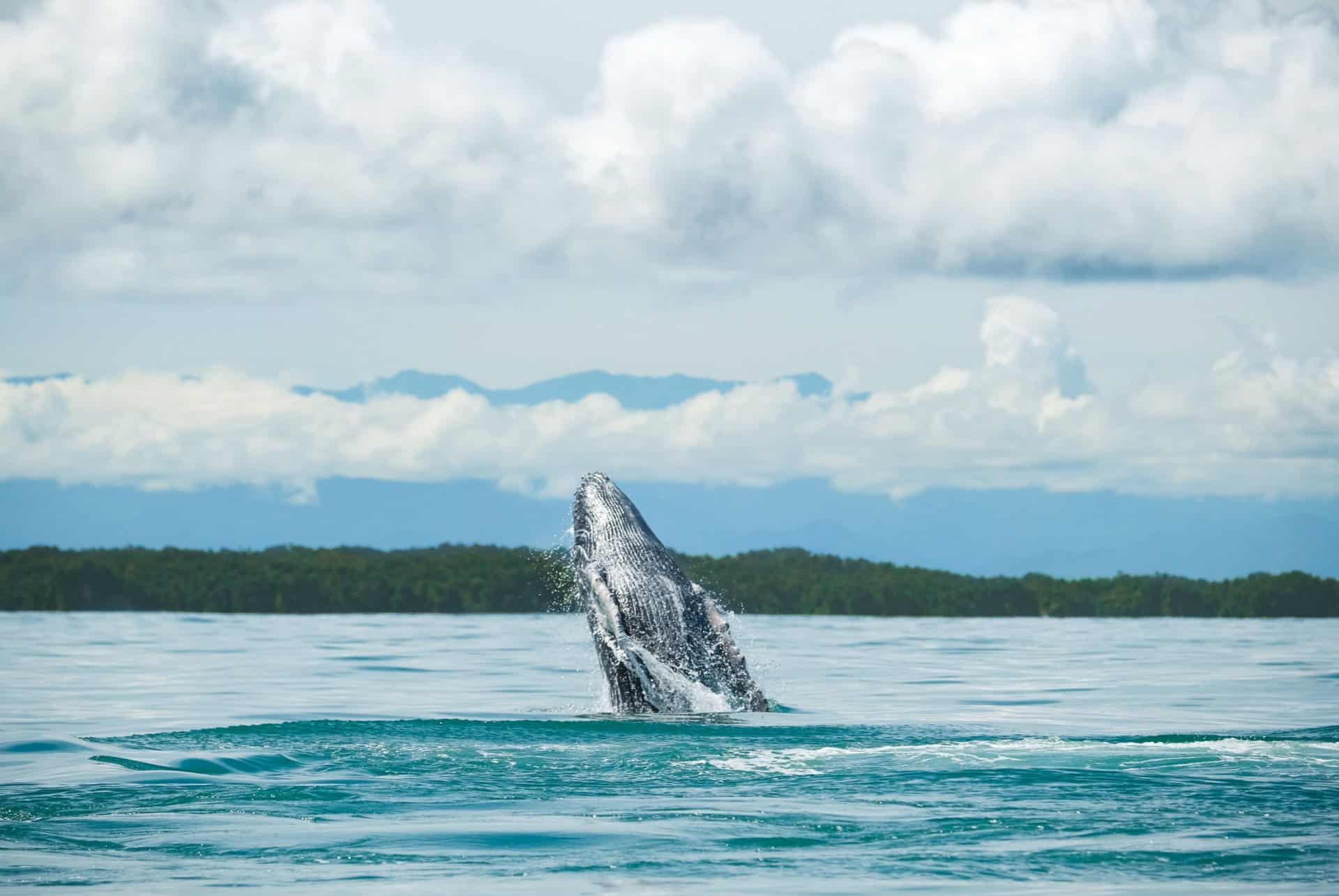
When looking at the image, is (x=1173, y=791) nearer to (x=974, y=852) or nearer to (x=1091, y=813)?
(x=1091, y=813)

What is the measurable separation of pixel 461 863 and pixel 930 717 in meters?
10.6

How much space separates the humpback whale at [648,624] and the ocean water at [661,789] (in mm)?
314

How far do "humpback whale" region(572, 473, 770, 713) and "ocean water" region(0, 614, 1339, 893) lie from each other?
1.03 feet

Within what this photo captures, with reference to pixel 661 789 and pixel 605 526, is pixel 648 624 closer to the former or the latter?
pixel 605 526

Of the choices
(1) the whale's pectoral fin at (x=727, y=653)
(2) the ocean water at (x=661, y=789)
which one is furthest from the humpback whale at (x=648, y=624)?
(2) the ocean water at (x=661, y=789)

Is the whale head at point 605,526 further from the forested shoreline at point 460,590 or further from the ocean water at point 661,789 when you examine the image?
the forested shoreline at point 460,590

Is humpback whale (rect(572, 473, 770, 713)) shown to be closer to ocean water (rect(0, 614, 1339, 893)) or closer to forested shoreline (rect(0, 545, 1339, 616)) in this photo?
ocean water (rect(0, 614, 1339, 893))

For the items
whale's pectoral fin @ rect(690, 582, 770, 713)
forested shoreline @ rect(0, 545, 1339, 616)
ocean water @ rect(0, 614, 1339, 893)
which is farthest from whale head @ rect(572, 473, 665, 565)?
forested shoreline @ rect(0, 545, 1339, 616)

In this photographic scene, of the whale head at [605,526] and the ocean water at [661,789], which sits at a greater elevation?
the whale head at [605,526]

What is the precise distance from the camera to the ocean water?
1054cm

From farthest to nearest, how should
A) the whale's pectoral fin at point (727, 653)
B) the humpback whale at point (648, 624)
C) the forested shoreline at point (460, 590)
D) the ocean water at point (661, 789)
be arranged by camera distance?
the forested shoreline at point (460, 590), the whale's pectoral fin at point (727, 653), the humpback whale at point (648, 624), the ocean water at point (661, 789)

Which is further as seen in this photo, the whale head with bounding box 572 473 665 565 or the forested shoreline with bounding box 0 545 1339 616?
the forested shoreline with bounding box 0 545 1339 616

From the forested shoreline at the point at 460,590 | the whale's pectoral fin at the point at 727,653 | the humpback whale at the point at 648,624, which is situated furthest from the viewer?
the forested shoreline at the point at 460,590

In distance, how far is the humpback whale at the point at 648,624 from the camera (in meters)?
16.5
